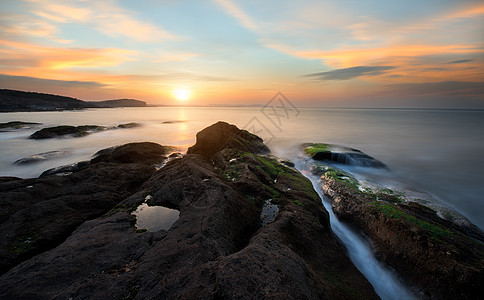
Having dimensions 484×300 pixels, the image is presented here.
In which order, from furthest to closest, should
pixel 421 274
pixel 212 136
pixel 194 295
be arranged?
pixel 212 136 < pixel 421 274 < pixel 194 295

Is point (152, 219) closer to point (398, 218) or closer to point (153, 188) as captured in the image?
point (153, 188)

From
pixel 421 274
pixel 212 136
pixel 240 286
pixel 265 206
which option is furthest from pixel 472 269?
pixel 212 136

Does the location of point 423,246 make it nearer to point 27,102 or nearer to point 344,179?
point 344,179

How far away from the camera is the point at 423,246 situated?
8.19 m

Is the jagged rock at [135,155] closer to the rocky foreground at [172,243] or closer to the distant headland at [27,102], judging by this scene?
the rocky foreground at [172,243]

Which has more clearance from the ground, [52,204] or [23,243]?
[52,204]

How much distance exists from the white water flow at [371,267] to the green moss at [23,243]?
1260cm

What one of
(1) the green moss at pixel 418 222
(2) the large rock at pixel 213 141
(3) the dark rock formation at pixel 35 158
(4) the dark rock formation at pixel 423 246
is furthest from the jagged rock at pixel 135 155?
(1) the green moss at pixel 418 222

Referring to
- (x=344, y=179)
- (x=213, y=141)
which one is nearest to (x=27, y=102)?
(x=213, y=141)

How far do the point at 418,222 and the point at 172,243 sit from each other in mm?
11041

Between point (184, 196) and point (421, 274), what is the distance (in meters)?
9.97

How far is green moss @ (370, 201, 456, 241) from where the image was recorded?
8.72m

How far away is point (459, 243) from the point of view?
27.3 feet

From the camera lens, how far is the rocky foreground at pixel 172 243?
466cm
